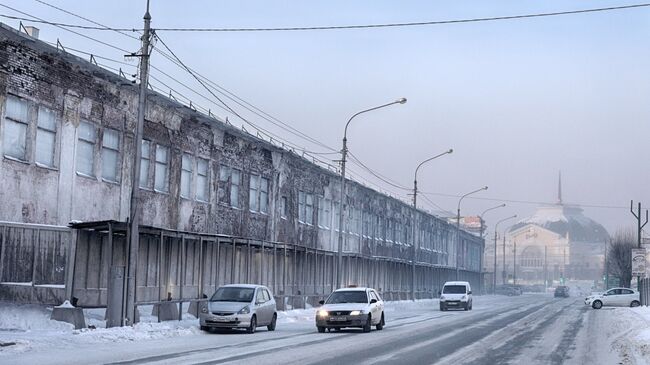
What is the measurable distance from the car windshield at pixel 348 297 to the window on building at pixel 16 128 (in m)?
11.4

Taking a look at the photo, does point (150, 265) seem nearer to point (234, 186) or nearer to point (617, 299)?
point (234, 186)

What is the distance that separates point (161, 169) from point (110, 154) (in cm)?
450

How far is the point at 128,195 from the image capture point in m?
34.8

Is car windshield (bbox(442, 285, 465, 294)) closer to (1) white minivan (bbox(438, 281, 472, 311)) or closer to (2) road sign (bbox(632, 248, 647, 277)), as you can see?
(1) white minivan (bbox(438, 281, 472, 311))

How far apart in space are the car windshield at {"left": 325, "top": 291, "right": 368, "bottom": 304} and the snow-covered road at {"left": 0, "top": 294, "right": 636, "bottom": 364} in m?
1.08

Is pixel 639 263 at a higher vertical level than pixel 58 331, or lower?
higher

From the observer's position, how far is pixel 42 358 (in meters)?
17.9

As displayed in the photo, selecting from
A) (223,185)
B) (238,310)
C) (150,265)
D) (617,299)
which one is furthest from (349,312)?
(617,299)

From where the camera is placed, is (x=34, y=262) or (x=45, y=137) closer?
(x=34, y=262)

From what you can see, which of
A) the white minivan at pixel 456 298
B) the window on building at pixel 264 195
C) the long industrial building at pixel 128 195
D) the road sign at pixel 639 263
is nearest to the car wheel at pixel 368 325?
the long industrial building at pixel 128 195

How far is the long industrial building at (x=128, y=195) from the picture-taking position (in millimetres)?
28062

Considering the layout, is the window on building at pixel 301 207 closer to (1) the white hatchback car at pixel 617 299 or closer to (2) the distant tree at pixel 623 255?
(1) the white hatchback car at pixel 617 299

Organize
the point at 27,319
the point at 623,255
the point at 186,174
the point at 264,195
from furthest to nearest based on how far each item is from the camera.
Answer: the point at 623,255
the point at 264,195
the point at 186,174
the point at 27,319

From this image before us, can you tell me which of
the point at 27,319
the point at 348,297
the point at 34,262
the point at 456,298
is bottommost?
the point at 27,319
